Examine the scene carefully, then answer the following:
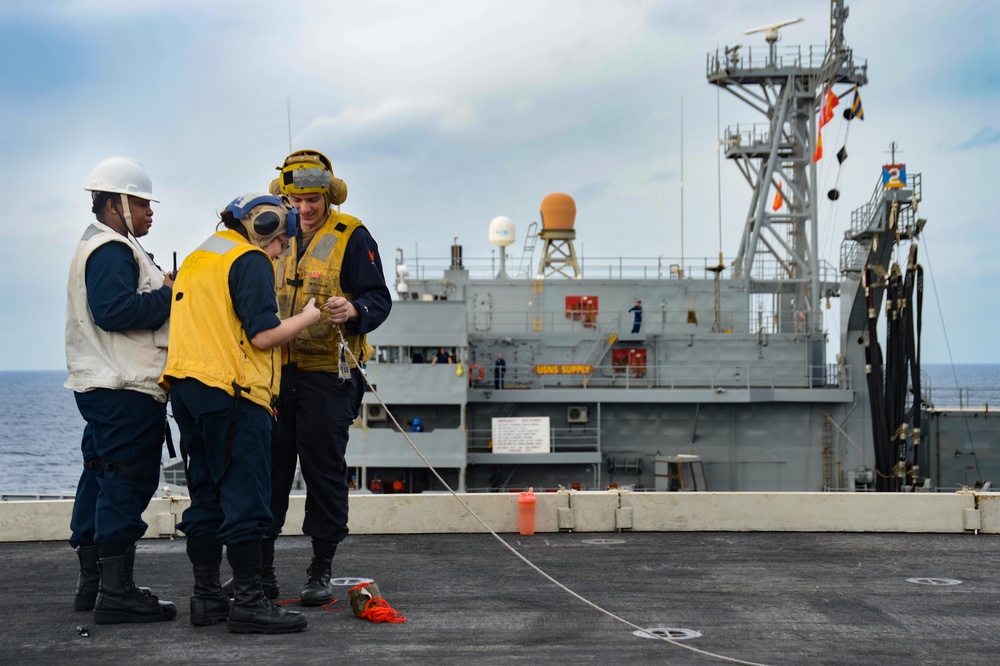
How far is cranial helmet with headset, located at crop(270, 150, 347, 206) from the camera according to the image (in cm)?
463

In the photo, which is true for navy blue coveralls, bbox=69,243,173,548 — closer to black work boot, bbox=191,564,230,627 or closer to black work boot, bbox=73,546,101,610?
black work boot, bbox=73,546,101,610

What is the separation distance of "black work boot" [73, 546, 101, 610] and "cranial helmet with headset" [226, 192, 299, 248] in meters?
1.59

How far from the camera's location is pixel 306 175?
4633 mm

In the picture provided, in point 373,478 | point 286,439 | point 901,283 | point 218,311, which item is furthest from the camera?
point 373,478

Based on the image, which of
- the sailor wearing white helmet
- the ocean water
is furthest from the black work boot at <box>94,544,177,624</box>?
the ocean water

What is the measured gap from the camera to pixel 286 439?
4.65 metres

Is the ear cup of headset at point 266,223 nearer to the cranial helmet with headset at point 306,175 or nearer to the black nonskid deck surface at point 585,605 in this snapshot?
the cranial helmet with headset at point 306,175

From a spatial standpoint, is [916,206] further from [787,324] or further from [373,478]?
[373,478]

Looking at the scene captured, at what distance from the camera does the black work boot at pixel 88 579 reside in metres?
4.47

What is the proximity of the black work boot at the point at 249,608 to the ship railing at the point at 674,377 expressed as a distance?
58.9ft

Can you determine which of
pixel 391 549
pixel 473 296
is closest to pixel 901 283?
pixel 473 296

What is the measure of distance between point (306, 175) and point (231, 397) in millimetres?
1202

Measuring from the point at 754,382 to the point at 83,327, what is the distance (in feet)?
66.4

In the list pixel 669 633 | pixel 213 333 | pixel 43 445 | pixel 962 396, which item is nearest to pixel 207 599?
pixel 213 333
